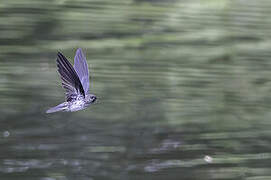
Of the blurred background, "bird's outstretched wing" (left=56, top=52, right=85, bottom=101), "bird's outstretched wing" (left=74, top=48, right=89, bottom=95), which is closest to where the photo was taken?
"bird's outstretched wing" (left=56, top=52, right=85, bottom=101)

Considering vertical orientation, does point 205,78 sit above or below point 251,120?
above

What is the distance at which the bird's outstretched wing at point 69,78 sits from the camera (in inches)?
46.6

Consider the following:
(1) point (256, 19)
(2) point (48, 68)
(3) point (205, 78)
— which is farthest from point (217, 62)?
(2) point (48, 68)

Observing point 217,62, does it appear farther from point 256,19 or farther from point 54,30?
point 54,30

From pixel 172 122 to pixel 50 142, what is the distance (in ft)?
1.18

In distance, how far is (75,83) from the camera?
1.22 m

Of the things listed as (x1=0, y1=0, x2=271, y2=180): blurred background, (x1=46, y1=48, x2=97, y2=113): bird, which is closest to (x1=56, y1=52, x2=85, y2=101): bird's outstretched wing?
(x1=46, y1=48, x2=97, y2=113): bird

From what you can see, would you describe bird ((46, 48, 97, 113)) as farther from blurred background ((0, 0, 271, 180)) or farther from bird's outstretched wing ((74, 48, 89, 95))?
blurred background ((0, 0, 271, 180))

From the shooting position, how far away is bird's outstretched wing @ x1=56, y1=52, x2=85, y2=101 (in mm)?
1185

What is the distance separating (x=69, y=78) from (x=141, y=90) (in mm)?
356

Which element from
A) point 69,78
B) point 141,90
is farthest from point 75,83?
point 141,90

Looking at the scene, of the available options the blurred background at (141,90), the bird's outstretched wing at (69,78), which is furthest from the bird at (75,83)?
the blurred background at (141,90)

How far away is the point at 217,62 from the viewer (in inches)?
62.5

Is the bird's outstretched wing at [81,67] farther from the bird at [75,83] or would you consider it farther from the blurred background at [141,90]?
the blurred background at [141,90]
